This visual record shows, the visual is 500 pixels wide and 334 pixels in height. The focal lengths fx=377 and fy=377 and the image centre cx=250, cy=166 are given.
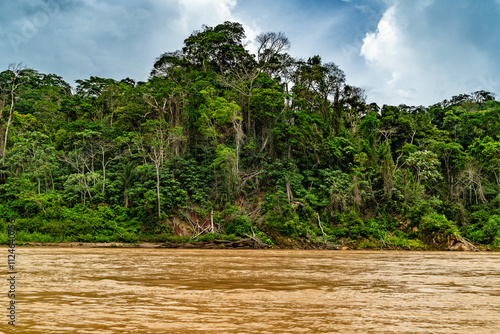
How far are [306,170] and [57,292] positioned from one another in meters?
28.2

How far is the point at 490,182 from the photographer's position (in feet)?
117

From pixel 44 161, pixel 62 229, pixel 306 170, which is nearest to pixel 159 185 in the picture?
pixel 62 229

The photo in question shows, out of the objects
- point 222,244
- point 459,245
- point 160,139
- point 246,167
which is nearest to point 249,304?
point 222,244

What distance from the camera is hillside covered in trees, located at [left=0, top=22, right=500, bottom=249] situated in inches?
1121

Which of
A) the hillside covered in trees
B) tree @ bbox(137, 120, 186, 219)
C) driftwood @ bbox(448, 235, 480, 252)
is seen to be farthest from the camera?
tree @ bbox(137, 120, 186, 219)

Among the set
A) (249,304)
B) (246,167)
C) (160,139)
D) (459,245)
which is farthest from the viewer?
(246,167)

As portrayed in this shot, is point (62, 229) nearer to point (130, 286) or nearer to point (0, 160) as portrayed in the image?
point (0, 160)

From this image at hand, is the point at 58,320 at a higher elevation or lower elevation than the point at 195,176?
lower

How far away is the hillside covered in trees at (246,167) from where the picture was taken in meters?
28.5

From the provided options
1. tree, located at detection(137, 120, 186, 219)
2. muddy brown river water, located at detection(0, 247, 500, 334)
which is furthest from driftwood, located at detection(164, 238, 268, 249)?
muddy brown river water, located at detection(0, 247, 500, 334)

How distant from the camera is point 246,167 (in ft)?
114

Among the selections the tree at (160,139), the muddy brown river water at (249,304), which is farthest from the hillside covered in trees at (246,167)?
the muddy brown river water at (249,304)

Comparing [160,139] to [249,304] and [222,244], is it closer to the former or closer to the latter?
[222,244]

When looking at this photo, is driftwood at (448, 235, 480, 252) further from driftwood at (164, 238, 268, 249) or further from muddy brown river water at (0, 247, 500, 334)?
muddy brown river water at (0, 247, 500, 334)
